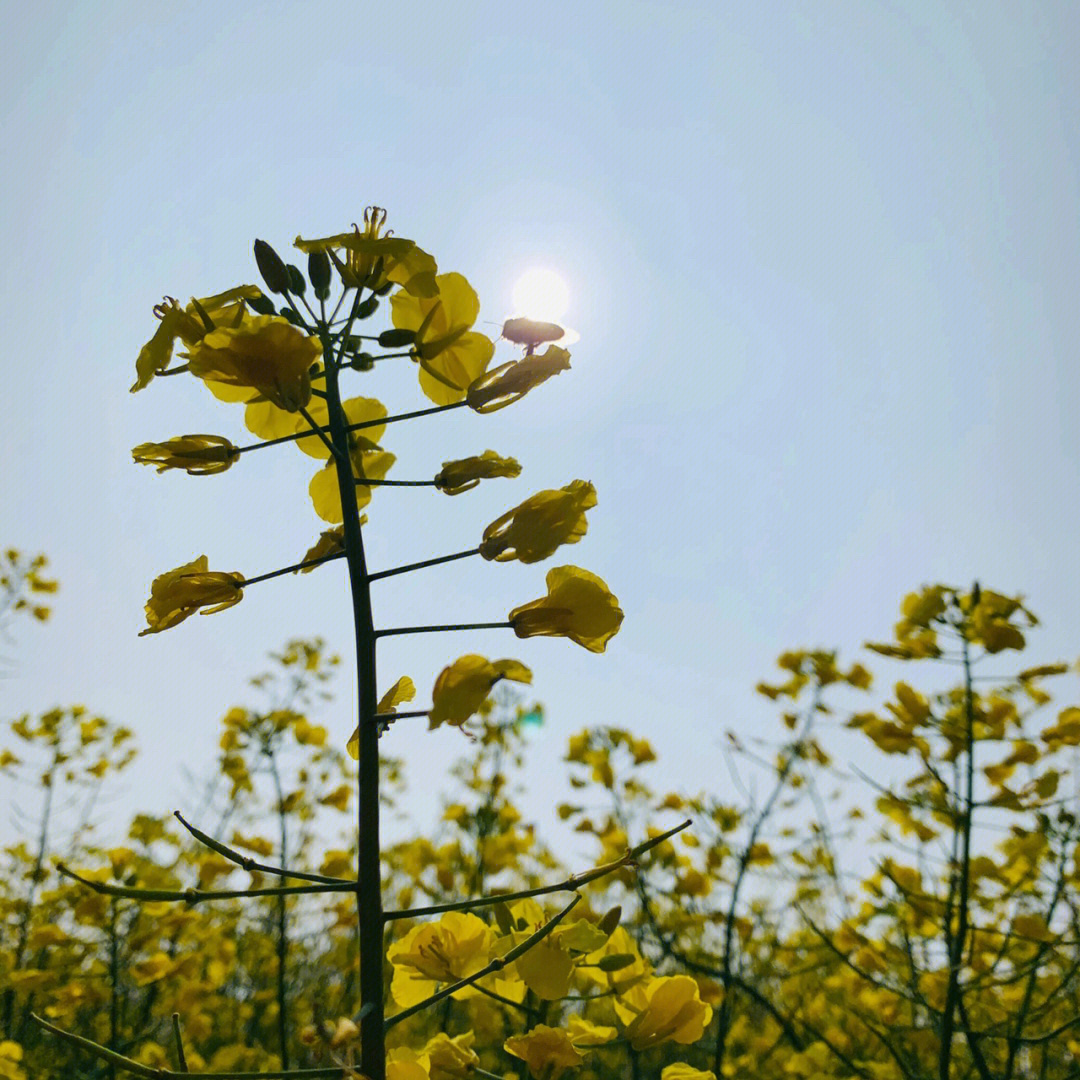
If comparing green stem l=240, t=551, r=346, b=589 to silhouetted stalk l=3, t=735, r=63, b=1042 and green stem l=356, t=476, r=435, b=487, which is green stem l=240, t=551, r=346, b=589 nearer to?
green stem l=356, t=476, r=435, b=487

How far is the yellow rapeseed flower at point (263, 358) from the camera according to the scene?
112cm

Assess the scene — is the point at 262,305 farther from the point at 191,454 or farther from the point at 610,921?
the point at 610,921

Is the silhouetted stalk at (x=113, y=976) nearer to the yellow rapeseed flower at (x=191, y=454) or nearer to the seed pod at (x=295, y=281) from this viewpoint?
the yellow rapeseed flower at (x=191, y=454)

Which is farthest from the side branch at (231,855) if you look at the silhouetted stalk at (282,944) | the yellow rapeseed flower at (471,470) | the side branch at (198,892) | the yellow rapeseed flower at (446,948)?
the silhouetted stalk at (282,944)

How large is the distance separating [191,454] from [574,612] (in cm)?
61

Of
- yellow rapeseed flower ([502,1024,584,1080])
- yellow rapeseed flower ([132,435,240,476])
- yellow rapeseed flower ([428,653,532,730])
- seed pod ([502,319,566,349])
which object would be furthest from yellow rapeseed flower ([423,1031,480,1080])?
seed pod ([502,319,566,349])

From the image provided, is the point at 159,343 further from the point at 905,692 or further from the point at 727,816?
the point at 727,816

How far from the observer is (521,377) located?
1.30 m

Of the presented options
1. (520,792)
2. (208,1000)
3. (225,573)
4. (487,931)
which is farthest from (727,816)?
(225,573)

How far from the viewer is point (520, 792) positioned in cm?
612

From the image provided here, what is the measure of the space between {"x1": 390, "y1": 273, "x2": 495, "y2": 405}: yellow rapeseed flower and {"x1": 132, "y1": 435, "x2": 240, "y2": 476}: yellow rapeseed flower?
0.33 m

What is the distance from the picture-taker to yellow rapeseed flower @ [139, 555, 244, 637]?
4.03 feet

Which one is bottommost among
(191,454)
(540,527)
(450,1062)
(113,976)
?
(450,1062)

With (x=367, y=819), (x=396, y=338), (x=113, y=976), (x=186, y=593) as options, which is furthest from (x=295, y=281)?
(x=113, y=976)
